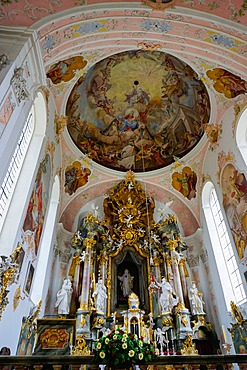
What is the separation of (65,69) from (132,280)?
11.0 meters

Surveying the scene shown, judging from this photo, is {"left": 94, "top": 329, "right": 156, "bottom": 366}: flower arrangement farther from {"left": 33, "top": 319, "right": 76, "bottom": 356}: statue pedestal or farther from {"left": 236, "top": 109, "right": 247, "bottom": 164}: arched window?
{"left": 236, "top": 109, "right": 247, "bottom": 164}: arched window

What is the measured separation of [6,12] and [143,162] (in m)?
11.3

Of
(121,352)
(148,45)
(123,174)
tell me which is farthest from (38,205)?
(121,352)

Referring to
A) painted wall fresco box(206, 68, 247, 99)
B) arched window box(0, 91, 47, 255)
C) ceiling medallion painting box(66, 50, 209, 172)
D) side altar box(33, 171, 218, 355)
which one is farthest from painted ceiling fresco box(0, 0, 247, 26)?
side altar box(33, 171, 218, 355)

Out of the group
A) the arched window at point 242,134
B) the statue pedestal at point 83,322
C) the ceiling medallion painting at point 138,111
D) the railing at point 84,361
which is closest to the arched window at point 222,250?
the ceiling medallion painting at point 138,111

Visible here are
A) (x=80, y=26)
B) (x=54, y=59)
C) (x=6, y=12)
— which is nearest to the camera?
(x=6, y=12)

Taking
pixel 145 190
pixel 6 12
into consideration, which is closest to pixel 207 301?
pixel 145 190

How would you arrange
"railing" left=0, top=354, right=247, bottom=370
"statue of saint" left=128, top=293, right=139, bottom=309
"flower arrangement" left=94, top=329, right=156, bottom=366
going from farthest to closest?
"statue of saint" left=128, top=293, right=139, bottom=309
"flower arrangement" left=94, top=329, right=156, bottom=366
"railing" left=0, top=354, right=247, bottom=370

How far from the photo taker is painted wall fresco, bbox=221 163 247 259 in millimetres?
11008

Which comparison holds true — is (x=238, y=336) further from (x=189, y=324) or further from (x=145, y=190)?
(x=145, y=190)

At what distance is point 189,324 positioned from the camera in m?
12.3

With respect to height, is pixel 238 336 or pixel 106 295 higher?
pixel 106 295

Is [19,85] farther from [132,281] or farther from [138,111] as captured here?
[132,281]

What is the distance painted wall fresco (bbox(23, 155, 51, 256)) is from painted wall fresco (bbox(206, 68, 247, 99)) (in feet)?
26.5
